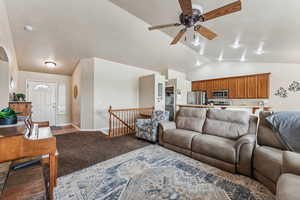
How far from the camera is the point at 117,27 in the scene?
12.1 ft

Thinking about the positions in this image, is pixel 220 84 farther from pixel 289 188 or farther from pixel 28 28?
pixel 28 28

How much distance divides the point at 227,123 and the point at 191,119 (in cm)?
78

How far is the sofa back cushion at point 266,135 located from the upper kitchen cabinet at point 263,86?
14.2 feet

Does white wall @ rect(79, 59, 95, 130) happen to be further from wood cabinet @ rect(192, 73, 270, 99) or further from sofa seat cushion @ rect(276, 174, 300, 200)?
wood cabinet @ rect(192, 73, 270, 99)

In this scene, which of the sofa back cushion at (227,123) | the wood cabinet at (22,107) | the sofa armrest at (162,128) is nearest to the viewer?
the sofa back cushion at (227,123)

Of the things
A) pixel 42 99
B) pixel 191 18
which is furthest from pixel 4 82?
pixel 191 18

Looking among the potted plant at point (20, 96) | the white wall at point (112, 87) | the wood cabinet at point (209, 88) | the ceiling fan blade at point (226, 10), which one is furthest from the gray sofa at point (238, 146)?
the potted plant at point (20, 96)

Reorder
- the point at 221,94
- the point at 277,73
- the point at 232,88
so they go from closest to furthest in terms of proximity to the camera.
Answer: the point at 277,73 < the point at 232,88 < the point at 221,94

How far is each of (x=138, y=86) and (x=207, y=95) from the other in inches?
151

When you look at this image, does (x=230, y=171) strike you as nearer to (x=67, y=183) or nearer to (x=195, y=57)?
(x=67, y=183)

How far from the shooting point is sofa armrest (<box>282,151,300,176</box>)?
4.01 ft

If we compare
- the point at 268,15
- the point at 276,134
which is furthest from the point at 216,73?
the point at 276,134

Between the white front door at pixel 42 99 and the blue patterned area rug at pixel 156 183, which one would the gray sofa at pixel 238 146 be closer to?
the blue patterned area rug at pixel 156 183

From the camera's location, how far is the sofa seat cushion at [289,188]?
3.05 feet
